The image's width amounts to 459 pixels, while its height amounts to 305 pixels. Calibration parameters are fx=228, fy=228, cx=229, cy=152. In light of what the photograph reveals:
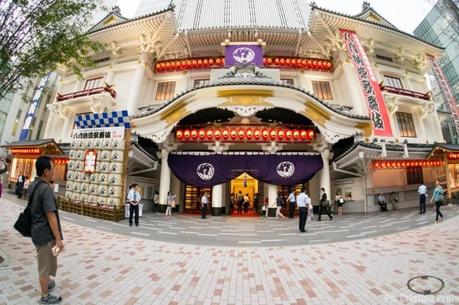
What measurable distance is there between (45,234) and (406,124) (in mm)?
21215

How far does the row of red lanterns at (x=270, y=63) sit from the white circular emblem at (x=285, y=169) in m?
7.90

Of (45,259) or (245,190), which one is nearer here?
(45,259)

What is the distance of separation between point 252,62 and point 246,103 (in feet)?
14.8

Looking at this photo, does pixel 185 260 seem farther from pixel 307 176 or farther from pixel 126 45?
pixel 126 45

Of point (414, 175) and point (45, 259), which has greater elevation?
point (414, 175)

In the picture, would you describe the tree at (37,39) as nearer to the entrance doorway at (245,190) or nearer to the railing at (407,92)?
the entrance doorway at (245,190)

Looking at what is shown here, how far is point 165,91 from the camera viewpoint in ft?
59.1

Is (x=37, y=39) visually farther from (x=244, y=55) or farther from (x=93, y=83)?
(x=93, y=83)

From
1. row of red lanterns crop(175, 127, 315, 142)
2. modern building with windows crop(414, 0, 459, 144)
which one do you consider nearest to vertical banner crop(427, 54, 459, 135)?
row of red lanterns crop(175, 127, 315, 142)

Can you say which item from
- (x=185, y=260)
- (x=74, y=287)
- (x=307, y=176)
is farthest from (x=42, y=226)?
(x=307, y=176)

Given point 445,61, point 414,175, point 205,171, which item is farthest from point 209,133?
point 445,61

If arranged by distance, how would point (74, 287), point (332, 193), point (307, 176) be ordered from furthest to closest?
point (332, 193), point (307, 176), point (74, 287)

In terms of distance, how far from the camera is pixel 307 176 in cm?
1398

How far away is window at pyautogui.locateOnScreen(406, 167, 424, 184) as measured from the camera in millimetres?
16422
